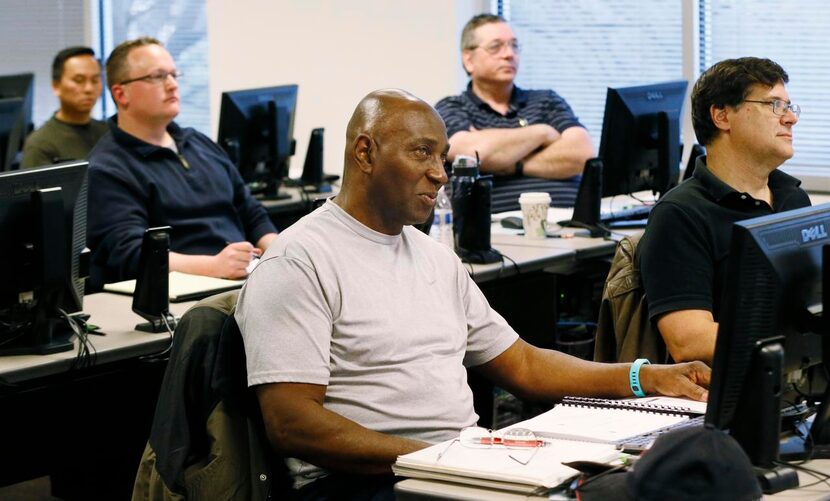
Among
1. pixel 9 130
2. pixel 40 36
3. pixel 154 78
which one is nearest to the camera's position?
pixel 154 78

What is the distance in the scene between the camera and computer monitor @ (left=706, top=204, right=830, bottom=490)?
192 cm

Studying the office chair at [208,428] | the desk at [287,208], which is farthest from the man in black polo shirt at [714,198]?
the desk at [287,208]

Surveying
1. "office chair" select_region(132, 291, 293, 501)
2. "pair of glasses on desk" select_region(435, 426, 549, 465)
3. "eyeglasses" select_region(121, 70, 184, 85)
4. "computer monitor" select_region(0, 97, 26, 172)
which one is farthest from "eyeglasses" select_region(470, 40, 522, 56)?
"pair of glasses on desk" select_region(435, 426, 549, 465)

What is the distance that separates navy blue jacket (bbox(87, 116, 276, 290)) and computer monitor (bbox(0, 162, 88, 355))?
2.71ft

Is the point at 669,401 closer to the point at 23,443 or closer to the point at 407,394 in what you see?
the point at 407,394

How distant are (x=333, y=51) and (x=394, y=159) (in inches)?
174

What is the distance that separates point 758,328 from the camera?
195cm

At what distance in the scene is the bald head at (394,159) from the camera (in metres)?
2.29

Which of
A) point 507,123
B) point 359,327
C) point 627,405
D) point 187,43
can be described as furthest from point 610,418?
point 187,43

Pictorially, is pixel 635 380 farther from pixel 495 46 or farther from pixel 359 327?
pixel 495 46

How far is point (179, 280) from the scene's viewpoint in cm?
361

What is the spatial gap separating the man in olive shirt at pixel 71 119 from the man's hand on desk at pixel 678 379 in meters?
3.98

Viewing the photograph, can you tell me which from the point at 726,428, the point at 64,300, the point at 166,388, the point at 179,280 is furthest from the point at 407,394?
the point at 179,280

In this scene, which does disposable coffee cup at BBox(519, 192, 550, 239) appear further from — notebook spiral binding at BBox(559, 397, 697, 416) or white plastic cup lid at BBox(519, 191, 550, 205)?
notebook spiral binding at BBox(559, 397, 697, 416)
